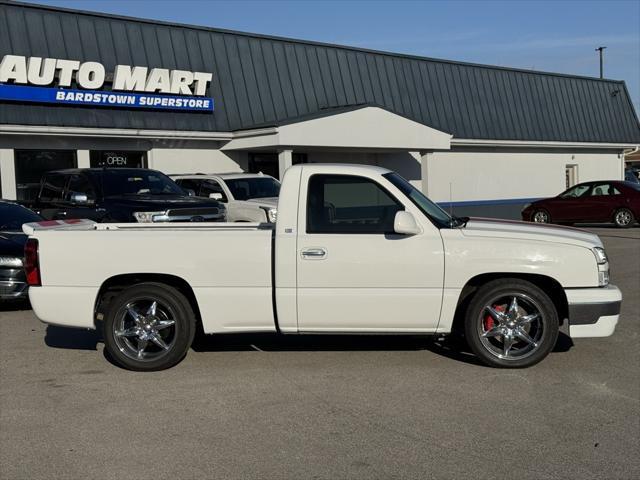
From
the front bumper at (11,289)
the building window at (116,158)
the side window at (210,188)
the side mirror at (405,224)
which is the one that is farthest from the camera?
the building window at (116,158)

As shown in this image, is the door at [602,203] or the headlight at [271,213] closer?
the headlight at [271,213]

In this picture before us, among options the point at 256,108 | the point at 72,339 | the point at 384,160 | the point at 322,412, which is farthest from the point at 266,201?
the point at 384,160

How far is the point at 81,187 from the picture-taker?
12203 mm

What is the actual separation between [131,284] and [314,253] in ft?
5.75

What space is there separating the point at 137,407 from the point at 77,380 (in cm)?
104

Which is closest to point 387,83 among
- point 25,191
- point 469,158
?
point 469,158

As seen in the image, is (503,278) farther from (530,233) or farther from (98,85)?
(98,85)

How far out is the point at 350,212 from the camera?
6.46 meters

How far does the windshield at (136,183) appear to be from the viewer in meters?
12.2

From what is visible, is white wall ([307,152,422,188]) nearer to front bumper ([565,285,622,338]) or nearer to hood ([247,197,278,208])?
hood ([247,197,278,208])

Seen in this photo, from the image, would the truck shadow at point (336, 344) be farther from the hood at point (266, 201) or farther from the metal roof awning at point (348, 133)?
the metal roof awning at point (348, 133)

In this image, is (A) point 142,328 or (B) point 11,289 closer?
(A) point 142,328

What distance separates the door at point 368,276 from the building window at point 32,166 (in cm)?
1329

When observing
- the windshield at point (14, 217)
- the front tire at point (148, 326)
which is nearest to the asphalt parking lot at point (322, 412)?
the front tire at point (148, 326)
